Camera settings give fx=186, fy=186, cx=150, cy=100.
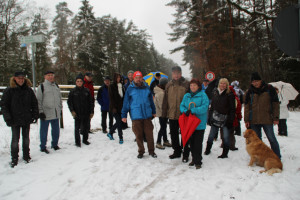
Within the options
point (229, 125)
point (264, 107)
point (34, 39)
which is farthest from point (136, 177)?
point (34, 39)

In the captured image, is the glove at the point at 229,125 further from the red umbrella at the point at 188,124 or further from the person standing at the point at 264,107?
the red umbrella at the point at 188,124

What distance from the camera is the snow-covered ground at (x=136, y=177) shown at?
10.1 ft

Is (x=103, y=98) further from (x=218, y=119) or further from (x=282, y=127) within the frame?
(x=282, y=127)

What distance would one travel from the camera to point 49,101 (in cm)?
506

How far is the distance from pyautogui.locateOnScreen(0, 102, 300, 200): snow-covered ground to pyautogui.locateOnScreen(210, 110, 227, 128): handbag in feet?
2.80

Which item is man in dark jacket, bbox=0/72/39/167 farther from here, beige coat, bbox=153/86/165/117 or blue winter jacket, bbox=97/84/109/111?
beige coat, bbox=153/86/165/117

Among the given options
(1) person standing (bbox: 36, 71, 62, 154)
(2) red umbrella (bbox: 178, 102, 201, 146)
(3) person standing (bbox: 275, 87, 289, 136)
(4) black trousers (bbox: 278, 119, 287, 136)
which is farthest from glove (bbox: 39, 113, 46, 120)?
(4) black trousers (bbox: 278, 119, 287, 136)

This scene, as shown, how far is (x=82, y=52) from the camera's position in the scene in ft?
77.5

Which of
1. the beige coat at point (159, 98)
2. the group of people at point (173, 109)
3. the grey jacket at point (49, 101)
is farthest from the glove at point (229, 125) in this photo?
the grey jacket at point (49, 101)

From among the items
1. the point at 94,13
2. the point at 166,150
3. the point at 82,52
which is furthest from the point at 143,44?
the point at 166,150

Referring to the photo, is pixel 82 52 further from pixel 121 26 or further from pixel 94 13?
pixel 121 26

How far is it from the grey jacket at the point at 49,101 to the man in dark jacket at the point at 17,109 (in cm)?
52

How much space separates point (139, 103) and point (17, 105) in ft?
9.00

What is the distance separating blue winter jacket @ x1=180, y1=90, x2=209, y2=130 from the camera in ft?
12.8
